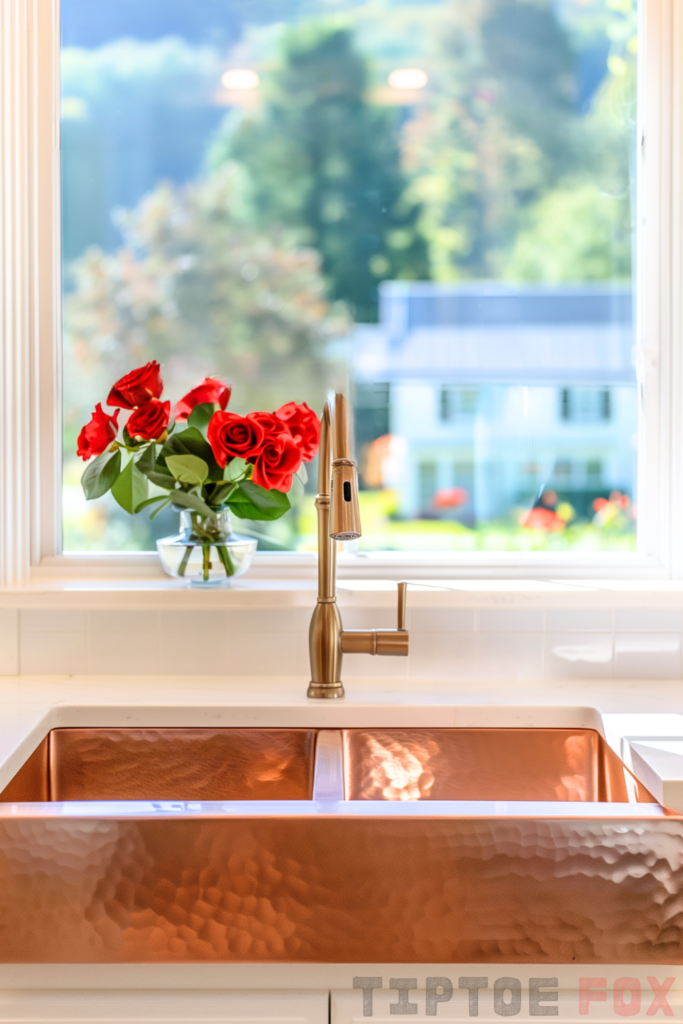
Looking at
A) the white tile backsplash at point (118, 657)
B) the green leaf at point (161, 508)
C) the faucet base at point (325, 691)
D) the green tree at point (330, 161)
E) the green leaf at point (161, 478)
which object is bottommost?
the faucet base at point (325, 691)

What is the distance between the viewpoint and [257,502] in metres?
1.38

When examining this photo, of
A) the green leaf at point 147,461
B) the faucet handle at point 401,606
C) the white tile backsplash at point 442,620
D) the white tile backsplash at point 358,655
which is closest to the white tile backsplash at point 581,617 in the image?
the white tile backsplash at point 358,655

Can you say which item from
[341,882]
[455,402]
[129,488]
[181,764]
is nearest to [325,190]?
[455,402]

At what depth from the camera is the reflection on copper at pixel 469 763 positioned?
1.21 metres

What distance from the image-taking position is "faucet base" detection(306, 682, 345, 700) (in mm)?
1261

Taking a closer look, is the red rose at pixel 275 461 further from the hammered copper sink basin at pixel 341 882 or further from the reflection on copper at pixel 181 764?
the hammered copper sink basin at pixel 341 882

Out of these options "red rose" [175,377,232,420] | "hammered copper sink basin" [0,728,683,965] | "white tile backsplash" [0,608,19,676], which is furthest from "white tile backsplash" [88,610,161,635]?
"hammered copper sink basin" [0,728,683,965]

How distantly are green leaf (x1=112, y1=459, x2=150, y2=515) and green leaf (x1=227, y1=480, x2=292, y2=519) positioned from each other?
158 millimetres

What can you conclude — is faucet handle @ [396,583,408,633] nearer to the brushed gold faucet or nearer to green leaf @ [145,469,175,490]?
the brushed gold faucet

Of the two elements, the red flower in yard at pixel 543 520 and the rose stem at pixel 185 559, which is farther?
the red flower in yard at pixel 543 520

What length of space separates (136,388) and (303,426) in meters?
0.28

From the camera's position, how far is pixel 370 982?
2.84ft

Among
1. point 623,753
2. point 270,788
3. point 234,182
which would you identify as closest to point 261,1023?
point 270,788

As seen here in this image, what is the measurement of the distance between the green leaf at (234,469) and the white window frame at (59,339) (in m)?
0.23
